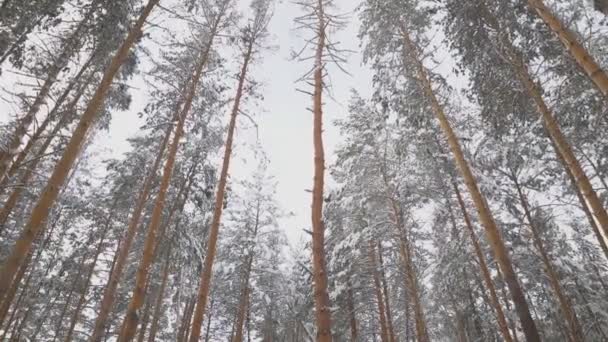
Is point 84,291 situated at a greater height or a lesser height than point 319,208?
greater

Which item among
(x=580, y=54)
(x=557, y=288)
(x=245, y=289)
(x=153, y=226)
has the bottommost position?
(x=557, y=288)

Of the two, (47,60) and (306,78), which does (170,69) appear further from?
(306,78)

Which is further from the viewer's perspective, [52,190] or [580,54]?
[52,190]

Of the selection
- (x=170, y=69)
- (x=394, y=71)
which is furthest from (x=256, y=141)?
(x=394, y=71)

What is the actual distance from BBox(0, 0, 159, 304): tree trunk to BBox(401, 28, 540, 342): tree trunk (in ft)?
25.9

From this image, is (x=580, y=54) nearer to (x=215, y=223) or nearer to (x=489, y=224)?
(x=489, y=224)

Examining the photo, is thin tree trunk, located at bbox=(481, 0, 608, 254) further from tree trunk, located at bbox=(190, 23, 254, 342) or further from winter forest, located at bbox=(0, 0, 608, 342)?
tree trunk, located at bbox=(190, 23, 254, 342)

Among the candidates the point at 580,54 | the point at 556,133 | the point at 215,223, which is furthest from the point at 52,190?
the point at 556,133

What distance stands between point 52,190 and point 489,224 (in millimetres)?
8995

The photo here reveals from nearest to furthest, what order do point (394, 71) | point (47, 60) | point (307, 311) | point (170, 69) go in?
point (47, 60)
point (394, 71)
point (170, 69)
point (307, 311)

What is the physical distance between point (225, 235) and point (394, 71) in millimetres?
16046

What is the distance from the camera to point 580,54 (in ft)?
17.6

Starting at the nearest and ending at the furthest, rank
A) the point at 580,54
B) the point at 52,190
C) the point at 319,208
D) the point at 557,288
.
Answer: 1. the point at 580,54
2. the point at 52,190
3. the point at 319,208
4. the point at 557,288

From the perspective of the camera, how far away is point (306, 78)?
7324 millimetres
